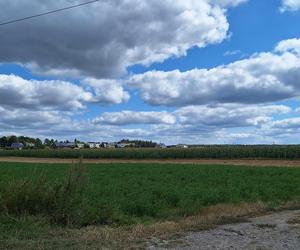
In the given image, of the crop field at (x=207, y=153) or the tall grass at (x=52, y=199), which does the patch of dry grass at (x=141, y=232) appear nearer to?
the tall grass at (x=52, y=199)

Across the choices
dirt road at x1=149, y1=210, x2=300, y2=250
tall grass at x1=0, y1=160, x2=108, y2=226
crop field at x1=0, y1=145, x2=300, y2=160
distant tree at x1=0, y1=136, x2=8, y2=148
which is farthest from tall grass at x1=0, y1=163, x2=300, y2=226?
distant tree at x1=0, y1=136, x2=8, y2=148

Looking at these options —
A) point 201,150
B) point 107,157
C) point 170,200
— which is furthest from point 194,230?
point 107,157

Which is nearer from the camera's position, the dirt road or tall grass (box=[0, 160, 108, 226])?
the dirt road

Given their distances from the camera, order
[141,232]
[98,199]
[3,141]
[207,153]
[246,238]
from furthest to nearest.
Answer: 1. [3,141]
2. [207,153]
3. [98,199]
4. [141,232]
5. [246,238]

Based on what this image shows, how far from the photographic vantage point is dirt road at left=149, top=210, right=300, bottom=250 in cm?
949

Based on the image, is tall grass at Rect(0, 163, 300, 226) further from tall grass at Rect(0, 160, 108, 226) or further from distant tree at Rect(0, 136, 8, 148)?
distant tree at Rect(0, 136, 8, 148)

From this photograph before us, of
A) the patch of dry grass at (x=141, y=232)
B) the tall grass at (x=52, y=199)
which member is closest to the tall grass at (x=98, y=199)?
the tall grass at (x=52, y=199)

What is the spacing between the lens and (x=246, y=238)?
1041cm

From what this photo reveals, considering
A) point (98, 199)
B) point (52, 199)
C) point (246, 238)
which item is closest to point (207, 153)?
point (98, 199)

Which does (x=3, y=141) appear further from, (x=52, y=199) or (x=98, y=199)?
(x=52, y=199)

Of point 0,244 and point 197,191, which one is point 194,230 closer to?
point 0,244

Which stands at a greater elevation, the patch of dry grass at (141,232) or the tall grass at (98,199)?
the tall grass at (98,199)

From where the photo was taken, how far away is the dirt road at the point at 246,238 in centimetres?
949

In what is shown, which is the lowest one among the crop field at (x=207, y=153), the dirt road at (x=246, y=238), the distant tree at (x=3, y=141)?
the dirt road at (x=246, y=238)
